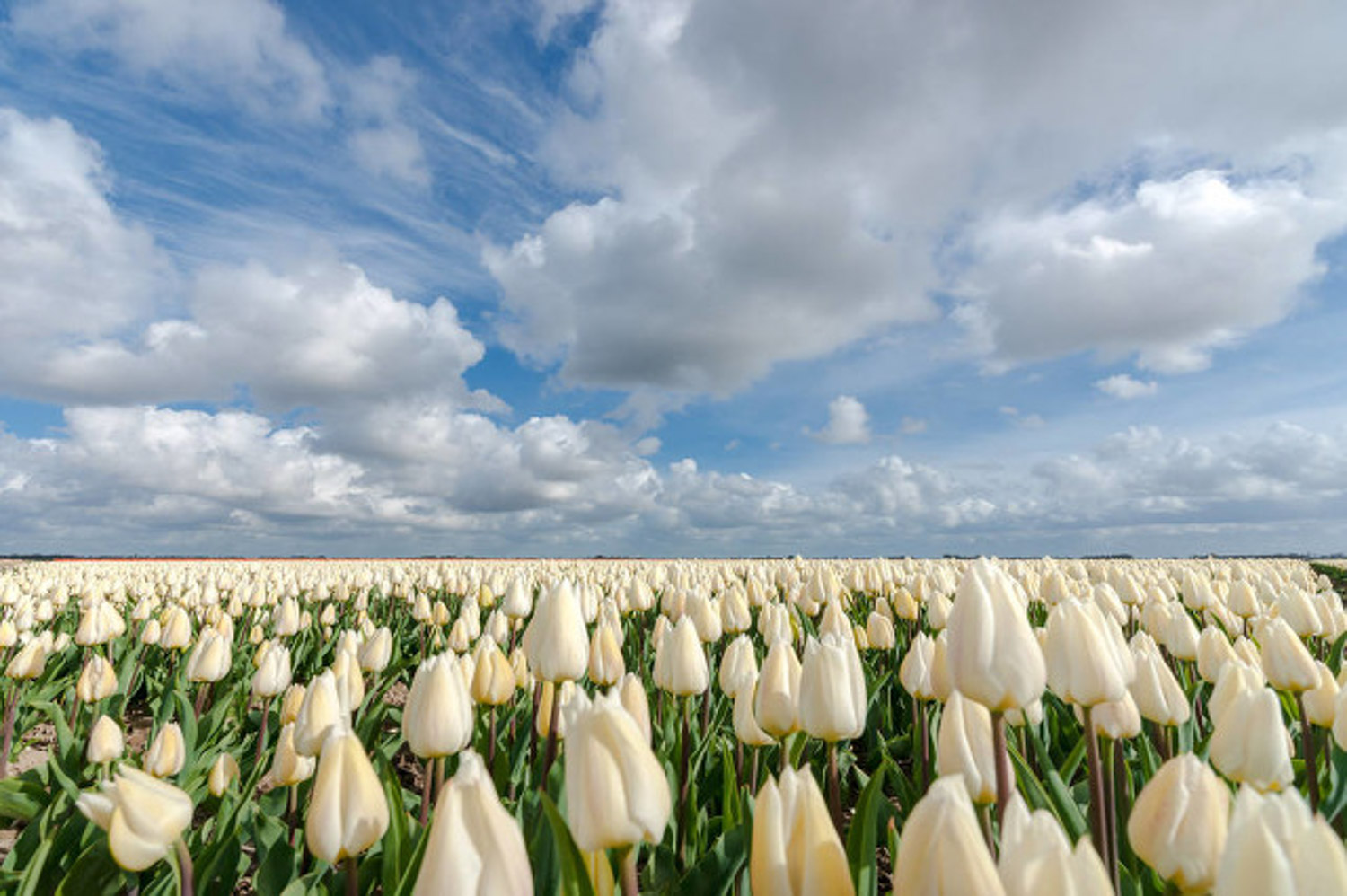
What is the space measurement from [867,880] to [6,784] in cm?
643

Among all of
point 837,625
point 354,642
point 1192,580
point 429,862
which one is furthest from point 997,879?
point 1192,580

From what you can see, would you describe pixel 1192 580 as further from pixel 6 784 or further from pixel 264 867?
pixel 6 784

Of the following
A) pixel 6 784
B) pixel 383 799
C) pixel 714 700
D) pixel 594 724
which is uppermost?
pixel 594 724

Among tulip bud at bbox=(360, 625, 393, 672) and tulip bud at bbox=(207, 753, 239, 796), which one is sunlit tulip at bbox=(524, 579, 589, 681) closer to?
tulip bud at bbox=(207, 753, 239, 796)

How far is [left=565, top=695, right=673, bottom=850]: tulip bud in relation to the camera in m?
1.63

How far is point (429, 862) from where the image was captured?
1.35 m

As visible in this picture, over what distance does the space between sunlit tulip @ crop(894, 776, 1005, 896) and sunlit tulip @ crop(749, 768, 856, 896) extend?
A: 0.51ft

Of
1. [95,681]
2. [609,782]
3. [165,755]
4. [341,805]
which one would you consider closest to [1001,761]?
[609,782]

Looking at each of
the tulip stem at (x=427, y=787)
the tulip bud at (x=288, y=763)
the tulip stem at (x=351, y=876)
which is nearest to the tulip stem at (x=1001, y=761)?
the tulip stem at (x=351, y=876)

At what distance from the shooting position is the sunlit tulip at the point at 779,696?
2.69 meters

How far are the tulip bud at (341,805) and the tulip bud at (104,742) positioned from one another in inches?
113

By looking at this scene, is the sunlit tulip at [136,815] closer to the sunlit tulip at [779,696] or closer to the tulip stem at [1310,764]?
the sunlit tulip at [779,696]

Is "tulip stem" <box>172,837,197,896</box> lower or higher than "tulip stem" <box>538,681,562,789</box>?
lower

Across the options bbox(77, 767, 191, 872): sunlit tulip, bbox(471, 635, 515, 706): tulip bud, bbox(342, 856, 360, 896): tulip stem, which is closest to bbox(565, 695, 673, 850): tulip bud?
bbox(342, 856, 360, 896): tulip stem
